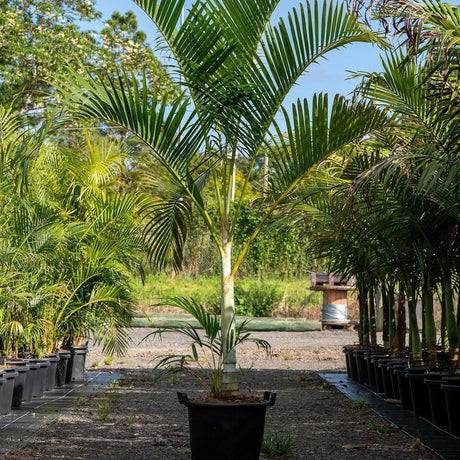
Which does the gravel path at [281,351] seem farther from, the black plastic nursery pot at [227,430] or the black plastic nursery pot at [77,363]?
the black plastic nursery pot at [227,430]

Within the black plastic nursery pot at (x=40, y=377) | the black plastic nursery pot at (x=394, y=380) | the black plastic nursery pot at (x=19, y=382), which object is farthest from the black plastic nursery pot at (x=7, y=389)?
the black plastic nursery pot at (x=394, y=380)

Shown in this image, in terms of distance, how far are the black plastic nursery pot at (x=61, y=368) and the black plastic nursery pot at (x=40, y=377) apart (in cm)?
79

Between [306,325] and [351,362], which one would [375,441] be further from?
[306,325]

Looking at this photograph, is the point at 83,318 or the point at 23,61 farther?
the point at 23,61

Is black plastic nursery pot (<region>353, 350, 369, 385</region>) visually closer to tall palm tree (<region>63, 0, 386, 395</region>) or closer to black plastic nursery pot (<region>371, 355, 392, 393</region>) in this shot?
black plastic nursery pot (<region>371, 355, 392, 393</region>)

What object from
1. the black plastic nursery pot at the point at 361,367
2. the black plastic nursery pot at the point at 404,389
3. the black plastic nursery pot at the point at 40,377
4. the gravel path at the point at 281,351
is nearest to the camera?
the black plastic nursery pot at the point at 404,389

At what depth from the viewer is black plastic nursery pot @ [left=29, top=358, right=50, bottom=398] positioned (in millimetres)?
6594

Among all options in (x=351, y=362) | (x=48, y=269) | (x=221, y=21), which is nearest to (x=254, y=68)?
(x=221, y=21)

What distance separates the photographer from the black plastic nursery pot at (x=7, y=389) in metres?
5.43

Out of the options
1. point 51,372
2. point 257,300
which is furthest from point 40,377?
point 257,300

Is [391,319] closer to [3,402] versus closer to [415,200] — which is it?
[415,200]

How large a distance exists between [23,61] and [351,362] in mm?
11322

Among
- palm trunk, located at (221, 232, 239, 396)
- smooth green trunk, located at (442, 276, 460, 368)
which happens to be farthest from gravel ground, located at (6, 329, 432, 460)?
smooth green trunk, located at (442, 276, 460, 368)

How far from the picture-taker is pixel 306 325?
15.3 metres
